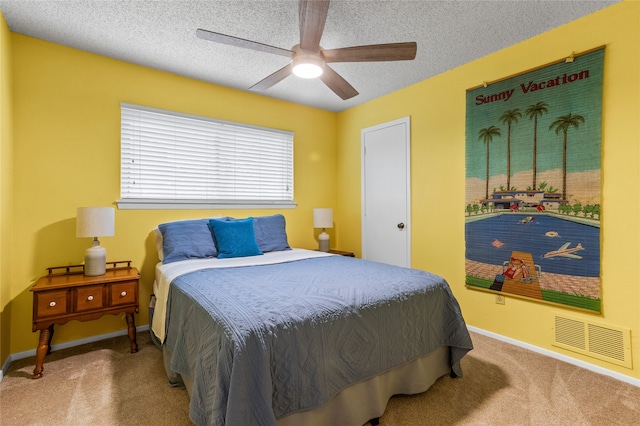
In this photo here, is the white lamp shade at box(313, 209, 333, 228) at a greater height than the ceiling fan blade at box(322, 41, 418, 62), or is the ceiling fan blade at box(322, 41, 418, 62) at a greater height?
the ceiling fan blade at box(322, 41, 418, 62)

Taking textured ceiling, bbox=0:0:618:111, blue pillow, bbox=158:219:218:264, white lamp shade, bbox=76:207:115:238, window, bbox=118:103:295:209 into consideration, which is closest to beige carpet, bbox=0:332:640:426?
blue pillow, bbox=158:219:218:264

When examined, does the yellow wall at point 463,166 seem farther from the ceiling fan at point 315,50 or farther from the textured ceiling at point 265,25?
the ceiling fan at point 315,50

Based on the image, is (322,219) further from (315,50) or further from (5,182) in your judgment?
(5,182)

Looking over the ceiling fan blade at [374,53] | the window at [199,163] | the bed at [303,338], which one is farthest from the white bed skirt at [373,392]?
the ceiling fan blade at [374,53]

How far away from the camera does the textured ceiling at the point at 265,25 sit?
7.16 ft

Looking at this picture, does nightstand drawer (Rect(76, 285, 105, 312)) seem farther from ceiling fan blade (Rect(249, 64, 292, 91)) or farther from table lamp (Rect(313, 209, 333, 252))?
table lamp (Rect(313, 209, 333, 252))

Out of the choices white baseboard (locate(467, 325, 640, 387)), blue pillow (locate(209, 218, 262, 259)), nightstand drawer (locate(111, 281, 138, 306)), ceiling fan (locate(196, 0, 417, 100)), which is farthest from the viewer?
blue pillow (locate(209, 218, 262, 259))

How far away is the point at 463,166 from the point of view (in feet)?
10.2

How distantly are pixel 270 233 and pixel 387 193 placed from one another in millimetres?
1522

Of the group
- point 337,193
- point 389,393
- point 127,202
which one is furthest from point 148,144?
point 389,393

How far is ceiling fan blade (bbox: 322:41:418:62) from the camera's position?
198 cm

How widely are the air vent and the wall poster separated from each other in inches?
5.5

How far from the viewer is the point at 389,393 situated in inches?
72.2

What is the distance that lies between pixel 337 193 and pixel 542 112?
2.65m
